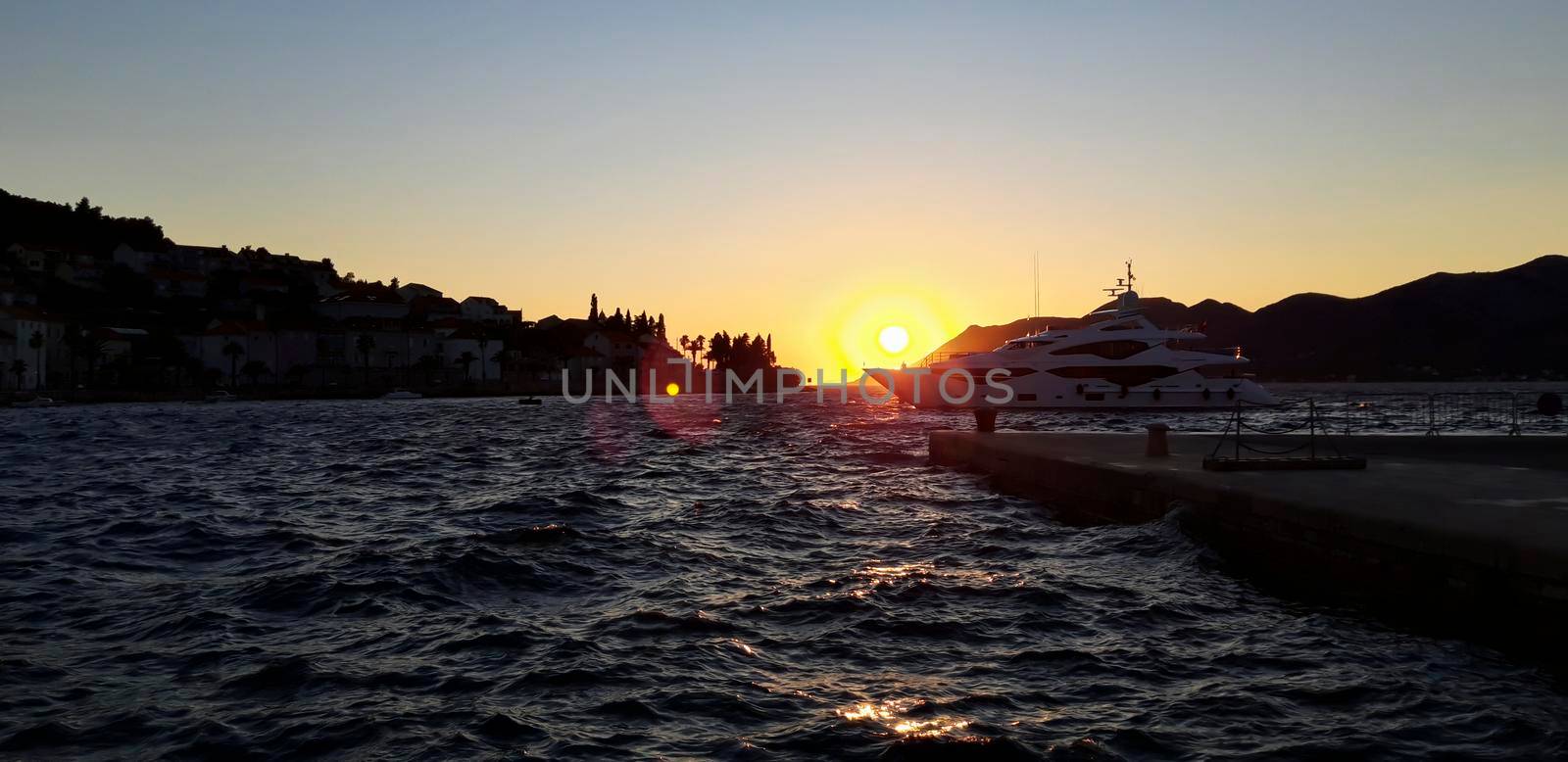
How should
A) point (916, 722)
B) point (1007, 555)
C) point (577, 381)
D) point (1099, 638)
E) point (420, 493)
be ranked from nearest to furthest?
point (916, 722)
point (1099, 638)
point (1007, 555)
point (420, 493)
point (577, 381)

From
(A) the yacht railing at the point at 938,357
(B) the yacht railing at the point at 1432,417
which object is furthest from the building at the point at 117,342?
(B) the yacht railing at the point at 1432,417

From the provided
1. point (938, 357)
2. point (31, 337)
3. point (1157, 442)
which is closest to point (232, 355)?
point (31, 337)

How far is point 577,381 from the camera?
160500 mm

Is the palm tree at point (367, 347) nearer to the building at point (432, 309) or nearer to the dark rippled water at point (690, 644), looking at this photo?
the building at point (432, 309)

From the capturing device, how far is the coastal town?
10575cm

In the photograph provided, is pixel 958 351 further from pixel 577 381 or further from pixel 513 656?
pixel 577 381

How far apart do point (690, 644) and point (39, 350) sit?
4769 inches

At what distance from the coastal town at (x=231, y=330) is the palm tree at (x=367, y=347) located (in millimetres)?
151

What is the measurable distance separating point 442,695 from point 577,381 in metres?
156

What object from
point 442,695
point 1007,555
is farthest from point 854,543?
point 442,695

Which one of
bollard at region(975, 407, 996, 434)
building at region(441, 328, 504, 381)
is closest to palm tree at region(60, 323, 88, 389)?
building at region(441, 328, 504, 381)

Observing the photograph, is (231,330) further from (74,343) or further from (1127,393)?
(1127,393)

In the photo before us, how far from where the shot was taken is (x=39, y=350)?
100000mm

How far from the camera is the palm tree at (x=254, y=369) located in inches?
4788
